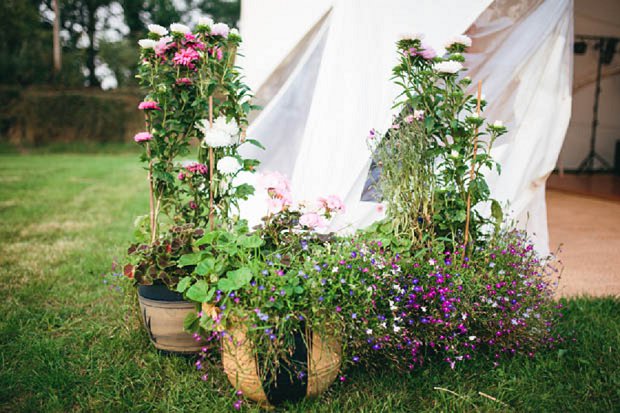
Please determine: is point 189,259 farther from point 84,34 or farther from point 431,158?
point 84,34

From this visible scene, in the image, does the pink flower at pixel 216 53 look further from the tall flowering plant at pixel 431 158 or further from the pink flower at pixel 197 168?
the tall flowering plant at pixel 431 158

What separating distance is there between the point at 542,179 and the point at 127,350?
8.57 ft

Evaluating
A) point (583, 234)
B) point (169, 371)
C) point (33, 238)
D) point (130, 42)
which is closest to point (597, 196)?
point (583, 234)

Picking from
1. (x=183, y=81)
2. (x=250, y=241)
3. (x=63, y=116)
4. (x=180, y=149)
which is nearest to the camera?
(x=250, y=241)

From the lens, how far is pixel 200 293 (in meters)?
1.56

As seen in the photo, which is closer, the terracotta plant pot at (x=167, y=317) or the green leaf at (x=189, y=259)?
the green leaf at (x=189, y=259)

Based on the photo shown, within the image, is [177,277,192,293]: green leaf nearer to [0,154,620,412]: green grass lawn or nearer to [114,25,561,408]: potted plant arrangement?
[114,25,561,408]: potted plant arrangement

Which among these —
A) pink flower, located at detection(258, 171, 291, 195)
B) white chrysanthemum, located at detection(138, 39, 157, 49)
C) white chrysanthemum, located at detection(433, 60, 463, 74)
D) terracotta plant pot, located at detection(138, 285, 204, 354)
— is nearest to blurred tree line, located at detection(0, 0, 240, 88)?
white chrysanthemum, located at detection(138, 39, 157, 49)

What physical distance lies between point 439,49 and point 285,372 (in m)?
2.21

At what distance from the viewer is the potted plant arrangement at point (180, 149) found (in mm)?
1808

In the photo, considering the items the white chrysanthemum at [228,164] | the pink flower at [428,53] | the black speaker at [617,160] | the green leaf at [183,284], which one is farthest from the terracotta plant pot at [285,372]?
the black speaker at [617,160]

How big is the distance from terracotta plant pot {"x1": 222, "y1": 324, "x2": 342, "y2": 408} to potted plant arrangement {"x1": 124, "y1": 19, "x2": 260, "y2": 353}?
1.18 ft

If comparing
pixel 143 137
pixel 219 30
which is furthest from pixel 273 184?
pixel 219 30

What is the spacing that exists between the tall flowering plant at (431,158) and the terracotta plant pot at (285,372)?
623 millimetres
